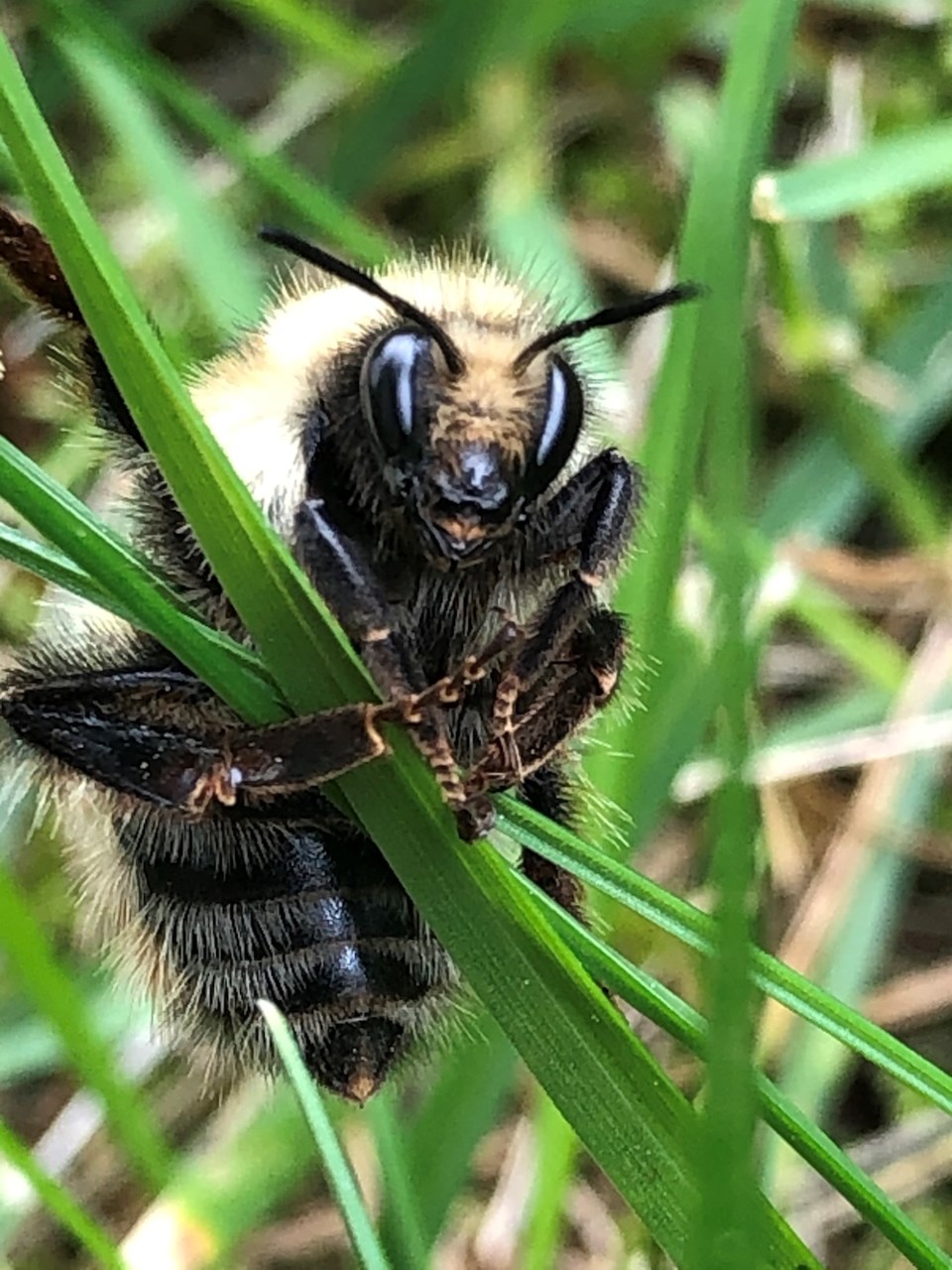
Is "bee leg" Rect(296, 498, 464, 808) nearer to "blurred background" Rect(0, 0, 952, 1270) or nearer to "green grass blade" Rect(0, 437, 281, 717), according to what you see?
"green grass blade" Rect(0, 437, 281, 717)

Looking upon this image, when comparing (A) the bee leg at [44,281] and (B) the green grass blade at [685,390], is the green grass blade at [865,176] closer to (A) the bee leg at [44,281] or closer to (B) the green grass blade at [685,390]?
(B) the green grass blade at [685,390]

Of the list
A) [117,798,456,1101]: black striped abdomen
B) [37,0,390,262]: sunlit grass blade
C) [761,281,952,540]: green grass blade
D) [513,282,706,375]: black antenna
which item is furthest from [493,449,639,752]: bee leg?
[761,281,952,540]: green grass blade

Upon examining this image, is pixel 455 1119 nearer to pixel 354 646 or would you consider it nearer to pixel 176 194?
pixel 354 646

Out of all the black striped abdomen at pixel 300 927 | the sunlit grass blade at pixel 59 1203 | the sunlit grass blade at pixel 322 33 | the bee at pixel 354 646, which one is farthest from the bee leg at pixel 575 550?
the sunlit grass blade at pixel 322 33

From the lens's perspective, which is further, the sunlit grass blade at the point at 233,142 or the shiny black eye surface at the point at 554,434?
the sunlit grass blade at the point at 233,142

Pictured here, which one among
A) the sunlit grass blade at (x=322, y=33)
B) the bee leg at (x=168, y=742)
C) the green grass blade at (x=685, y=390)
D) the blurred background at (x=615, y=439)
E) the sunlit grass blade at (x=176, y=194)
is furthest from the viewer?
the sunlit grass blade at (x=322, y=33)

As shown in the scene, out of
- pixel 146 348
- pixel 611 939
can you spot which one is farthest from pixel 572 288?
pixel 146 348

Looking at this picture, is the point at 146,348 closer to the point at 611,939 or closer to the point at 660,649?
the point at 660,649
